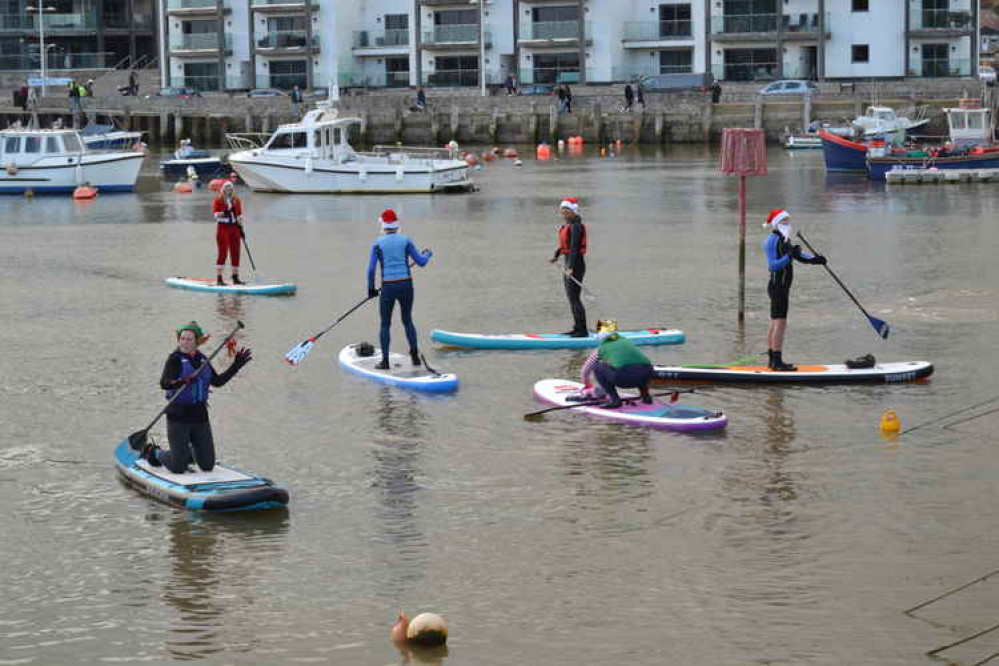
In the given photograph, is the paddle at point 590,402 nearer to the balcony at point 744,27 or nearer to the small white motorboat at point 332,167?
the small white motorboat at point 332,167

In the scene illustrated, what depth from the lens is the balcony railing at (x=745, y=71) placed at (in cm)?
8069

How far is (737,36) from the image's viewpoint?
265 ft

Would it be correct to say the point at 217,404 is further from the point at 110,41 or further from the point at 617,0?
the point at 110,41

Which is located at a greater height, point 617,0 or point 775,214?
point 617,0

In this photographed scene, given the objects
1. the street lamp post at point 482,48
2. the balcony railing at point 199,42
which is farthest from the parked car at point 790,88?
the balcony railing at point 199,42

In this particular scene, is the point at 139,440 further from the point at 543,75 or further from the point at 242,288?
the point at 543,75

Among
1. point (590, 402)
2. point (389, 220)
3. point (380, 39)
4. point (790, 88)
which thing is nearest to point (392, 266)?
point (389, 220)

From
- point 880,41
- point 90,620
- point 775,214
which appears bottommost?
point 90,620

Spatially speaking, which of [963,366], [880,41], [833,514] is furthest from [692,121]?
[833,514]

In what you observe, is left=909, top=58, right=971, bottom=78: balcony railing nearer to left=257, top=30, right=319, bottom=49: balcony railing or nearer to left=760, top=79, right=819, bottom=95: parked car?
left=760, top=79, right=819, bottom=95: parked car

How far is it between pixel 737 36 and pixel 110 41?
4128cm

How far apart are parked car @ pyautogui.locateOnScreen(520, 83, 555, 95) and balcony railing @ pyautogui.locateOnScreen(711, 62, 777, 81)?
8007mm

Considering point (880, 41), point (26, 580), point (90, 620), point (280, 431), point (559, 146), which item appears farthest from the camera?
point (880, 41)

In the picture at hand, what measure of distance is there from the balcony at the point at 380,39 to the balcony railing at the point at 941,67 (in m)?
26.1
